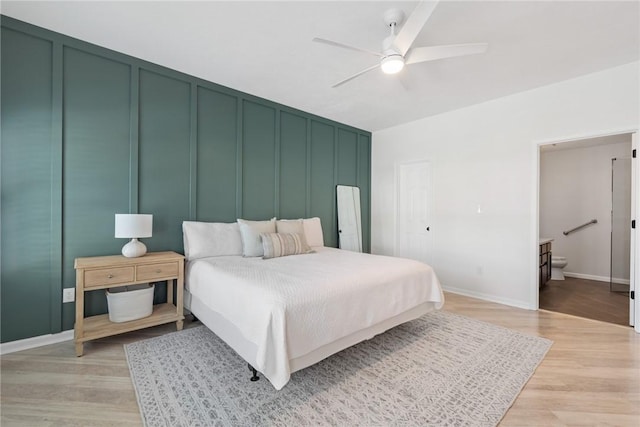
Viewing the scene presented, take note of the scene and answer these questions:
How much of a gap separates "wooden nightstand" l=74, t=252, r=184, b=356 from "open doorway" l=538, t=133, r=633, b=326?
4.50 m

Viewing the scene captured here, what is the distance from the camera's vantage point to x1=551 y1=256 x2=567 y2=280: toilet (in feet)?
15.8

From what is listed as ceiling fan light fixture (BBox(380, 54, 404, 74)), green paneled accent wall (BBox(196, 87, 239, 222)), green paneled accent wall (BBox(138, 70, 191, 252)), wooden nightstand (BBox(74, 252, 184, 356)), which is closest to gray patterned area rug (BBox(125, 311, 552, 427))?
wooden nightstand (BBox(74, 252, 184, 356))

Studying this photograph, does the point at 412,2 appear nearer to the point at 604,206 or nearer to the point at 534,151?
the point at 534,151

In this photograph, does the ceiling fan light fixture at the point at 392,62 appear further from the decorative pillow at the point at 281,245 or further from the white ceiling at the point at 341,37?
the decorative pillow at the point at 281,245

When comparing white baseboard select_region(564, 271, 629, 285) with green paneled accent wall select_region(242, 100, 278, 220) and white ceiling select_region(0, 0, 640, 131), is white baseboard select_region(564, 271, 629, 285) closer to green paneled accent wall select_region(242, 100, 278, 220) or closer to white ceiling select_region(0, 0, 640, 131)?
white ceiling select_region(0, 0, 640, 131)

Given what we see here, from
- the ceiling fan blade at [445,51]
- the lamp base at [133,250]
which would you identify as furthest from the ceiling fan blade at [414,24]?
the lamp base at [133,250]

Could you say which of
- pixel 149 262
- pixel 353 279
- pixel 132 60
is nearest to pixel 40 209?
pixel 149 262

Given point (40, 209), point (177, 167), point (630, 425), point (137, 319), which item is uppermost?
point (177, 167)

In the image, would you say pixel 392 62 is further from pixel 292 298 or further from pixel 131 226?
pixel 131 226

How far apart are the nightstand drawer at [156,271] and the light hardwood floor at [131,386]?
59 centimetres

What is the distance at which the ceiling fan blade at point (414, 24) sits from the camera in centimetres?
170

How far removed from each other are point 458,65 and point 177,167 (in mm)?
3243

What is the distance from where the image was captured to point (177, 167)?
124 inches

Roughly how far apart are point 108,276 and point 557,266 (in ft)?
21.4
